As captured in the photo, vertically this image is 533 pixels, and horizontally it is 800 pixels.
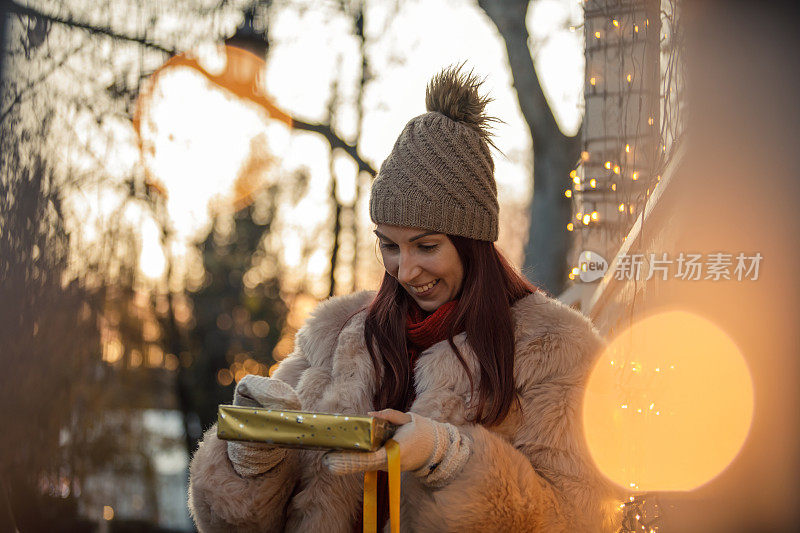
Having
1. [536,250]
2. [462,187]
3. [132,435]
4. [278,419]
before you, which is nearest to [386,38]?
[536,250]

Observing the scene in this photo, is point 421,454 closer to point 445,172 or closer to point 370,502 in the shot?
point 370,502

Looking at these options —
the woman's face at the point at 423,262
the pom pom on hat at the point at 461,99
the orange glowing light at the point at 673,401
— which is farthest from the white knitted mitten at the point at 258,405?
the pom pom on hat at the point at 461,99

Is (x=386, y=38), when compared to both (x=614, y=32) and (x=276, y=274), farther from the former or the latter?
(x=614, y=32)

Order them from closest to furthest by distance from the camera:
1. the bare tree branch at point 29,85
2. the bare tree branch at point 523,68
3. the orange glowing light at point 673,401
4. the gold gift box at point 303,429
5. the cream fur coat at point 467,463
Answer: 1. the gold gift box at point 303,429
2. the cream fur coat at point 467,463
3. the orange glowing light at point 673,401
4. the bare tree branch at point 29,85
5. the bare tree branch at point 523,68

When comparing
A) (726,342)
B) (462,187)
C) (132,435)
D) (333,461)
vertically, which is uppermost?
(462,187)

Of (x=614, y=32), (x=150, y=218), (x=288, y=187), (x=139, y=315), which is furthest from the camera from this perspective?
(x=288, y=187)

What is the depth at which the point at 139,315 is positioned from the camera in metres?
7.00

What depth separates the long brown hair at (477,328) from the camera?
6.76ft

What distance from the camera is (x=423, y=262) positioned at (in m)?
2.17

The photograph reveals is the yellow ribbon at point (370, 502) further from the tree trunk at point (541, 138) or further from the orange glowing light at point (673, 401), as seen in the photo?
the tree trunk at point (541, 138)

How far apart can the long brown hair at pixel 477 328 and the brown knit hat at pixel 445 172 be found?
0.09m

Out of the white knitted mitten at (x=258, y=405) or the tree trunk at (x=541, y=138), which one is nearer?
the white knitted mitten at (x=258, y=405)

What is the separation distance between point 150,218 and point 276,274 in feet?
10.9

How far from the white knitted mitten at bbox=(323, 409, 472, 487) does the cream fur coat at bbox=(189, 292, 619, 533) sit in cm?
3
